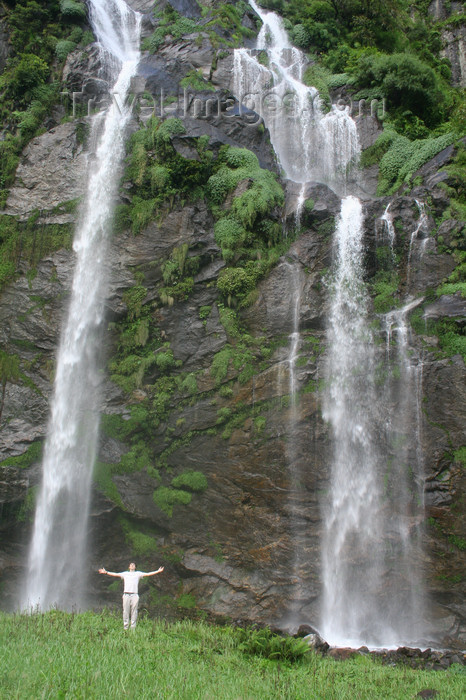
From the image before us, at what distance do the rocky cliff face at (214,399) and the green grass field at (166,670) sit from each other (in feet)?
14.5

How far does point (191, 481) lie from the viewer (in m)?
13.8

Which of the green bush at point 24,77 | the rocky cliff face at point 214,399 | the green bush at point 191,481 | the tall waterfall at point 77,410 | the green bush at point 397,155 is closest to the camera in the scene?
the rocky cliff face at point 214,399

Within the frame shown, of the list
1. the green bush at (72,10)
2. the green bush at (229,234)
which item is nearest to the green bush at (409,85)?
the green bush at (229,234)

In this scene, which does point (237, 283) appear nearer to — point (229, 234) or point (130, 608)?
point (229, 234)

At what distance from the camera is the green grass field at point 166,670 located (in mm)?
4379

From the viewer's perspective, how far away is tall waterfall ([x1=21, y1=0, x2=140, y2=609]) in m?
13.2

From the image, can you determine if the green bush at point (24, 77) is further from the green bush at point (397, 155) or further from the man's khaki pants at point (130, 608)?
the man's khaki pants at point (130, 608)

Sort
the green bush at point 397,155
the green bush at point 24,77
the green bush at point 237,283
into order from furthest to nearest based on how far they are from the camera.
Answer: the green bush at point 24,77
the green bush at point 397,155
the green bush at point 237,283

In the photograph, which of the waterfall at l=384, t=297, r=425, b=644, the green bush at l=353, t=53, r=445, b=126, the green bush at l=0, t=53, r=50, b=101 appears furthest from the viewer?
the green bush at l=353, t=53, r=445, b=126

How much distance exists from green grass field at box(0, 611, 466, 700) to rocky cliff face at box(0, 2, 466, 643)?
14.5 feet

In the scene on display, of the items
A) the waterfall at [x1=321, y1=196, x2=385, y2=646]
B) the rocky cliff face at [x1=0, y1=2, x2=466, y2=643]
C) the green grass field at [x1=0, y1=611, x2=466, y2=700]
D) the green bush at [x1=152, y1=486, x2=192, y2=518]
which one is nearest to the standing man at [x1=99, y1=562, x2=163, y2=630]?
the green grass field at [x1=0, y1=611, x2=466, y2=700]

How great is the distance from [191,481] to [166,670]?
856cm

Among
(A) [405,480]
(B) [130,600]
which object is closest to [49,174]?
(B) [130,600]

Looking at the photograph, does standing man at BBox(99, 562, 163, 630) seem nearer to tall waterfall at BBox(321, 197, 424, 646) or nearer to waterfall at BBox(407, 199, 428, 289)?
tall waterfall at BBox(321, 197, 424, 646)
